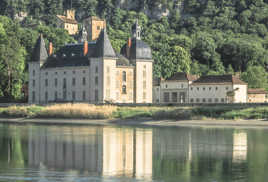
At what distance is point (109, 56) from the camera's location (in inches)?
3499

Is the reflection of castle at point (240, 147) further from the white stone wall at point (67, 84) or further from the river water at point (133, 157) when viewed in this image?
the white stone wall at point (67, 84)

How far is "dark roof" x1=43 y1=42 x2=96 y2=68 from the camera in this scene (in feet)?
304

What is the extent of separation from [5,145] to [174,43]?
10764cm

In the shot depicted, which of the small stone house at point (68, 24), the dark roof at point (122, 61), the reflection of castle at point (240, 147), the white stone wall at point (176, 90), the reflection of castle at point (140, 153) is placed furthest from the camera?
the small stone house at point (68, 24)

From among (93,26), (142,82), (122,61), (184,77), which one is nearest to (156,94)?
(184,77)

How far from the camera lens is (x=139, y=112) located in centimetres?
7069

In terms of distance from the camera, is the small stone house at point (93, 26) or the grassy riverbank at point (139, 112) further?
the small stone house at point (93, 26)

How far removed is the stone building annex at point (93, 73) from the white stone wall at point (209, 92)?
10169 mm

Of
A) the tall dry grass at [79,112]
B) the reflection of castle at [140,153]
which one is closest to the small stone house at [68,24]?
the tall dry grass at [79,112]

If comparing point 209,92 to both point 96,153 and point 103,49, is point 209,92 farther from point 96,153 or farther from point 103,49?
point 96,153

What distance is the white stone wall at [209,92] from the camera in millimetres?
98438

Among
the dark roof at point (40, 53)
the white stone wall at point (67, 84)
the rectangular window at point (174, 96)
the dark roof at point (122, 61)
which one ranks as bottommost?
the rectangular window at point (174, 96)

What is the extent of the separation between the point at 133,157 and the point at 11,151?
734cm

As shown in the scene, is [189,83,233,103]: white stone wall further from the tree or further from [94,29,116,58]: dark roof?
the tree
